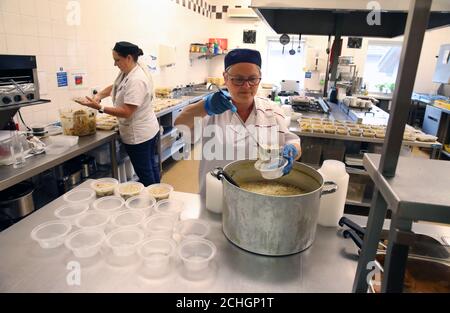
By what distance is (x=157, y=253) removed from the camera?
1031 millimetres

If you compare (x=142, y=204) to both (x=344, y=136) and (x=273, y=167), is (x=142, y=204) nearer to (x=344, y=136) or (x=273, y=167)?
(x=273, y=167)

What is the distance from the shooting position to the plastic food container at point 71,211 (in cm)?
124

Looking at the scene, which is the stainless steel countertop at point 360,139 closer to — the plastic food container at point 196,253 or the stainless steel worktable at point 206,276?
the stainless steel worktable at point 206,276

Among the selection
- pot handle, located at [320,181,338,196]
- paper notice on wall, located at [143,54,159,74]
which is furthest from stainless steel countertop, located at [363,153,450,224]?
paper notice on wall, located at [143,54,159,74]

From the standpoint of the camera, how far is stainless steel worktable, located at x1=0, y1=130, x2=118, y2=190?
1884mm

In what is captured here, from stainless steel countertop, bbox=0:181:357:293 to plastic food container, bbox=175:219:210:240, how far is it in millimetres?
38

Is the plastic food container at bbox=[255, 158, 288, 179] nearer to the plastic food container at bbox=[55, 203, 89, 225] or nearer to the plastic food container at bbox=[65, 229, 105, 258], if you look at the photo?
the plastic food container at bbox=[65, 229, 105, 258]

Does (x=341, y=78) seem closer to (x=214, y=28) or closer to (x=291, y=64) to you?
(x=291, y=64)

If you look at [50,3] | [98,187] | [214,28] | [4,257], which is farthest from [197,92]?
[4,257]

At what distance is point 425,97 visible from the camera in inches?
261

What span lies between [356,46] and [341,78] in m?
2.08

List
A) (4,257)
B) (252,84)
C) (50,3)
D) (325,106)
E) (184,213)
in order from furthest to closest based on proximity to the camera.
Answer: (325,106), (50,3), (252,84), (184,213), (4,257)

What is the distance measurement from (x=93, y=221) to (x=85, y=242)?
0.13 meters

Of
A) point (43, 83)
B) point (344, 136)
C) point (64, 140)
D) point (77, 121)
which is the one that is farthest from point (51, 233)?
point (344, 136)
